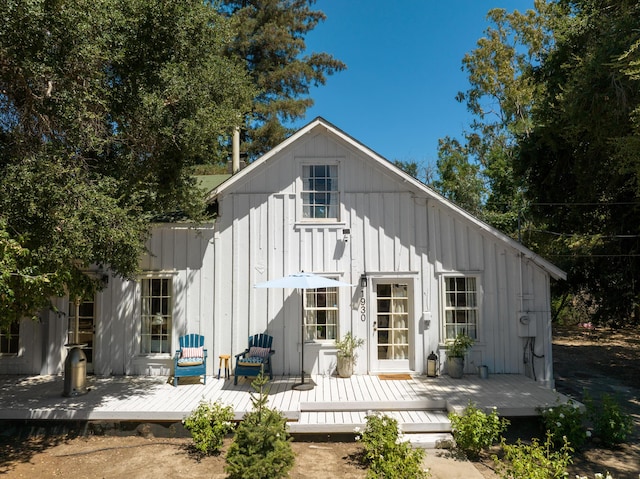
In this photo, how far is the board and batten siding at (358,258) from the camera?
30.6ft

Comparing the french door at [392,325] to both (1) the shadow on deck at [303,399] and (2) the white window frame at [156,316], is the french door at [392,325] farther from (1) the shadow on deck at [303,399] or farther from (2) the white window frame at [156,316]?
(2) the white window frame at [156,316]

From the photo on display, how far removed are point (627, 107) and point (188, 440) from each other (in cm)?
957

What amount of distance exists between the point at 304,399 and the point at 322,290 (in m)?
2.57

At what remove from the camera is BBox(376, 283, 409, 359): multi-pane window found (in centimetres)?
951

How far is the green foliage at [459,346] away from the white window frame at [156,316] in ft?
19.4

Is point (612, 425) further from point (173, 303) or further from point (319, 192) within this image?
point (173, 303)

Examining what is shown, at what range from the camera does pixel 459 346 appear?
29.8 feet

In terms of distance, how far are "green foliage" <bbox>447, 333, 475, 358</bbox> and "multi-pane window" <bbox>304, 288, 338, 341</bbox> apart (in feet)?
7.92

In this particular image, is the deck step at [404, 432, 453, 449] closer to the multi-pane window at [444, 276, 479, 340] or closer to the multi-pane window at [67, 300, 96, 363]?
the multi-pane window at [444, 276, 479, 340]

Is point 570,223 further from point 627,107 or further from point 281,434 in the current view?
point 281,434

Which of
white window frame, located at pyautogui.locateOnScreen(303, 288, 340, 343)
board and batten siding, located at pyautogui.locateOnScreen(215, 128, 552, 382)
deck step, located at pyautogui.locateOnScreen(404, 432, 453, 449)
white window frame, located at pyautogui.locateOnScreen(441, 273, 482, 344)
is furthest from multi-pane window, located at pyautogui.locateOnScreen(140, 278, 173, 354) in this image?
white window frame, located at pyautogui.locateOnScreen(441, 273, 482, 344)

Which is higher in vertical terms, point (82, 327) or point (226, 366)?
point (82, 327)

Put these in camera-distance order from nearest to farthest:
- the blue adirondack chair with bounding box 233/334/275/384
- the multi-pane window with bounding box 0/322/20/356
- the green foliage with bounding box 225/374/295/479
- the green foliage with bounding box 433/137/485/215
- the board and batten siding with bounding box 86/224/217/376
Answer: the green foliage with bounding box 225/374/295/479
the blue adirondack chair with bounding box 233/334/275/384
the board and batten siding with bounding box 86/224/217/376
the multi-pane window with bounding box 0/322/20/356
the green foliage with bounding box 433/137/485/215

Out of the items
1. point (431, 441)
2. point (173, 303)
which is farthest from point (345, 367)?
point (173, 303)
